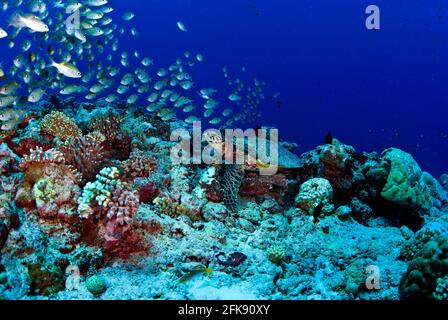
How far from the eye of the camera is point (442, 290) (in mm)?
4188

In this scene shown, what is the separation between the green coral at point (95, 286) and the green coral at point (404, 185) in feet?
21.3

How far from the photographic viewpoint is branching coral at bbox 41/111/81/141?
7262 mm

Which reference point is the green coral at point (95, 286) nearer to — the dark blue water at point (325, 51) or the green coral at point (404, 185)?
the green coral at point (404, 185)

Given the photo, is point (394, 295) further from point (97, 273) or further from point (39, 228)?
point (39, 228)

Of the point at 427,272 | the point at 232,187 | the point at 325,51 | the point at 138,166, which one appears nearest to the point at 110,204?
the point at 138,166

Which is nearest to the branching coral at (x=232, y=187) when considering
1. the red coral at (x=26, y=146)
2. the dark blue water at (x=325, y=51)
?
the red coral at (x=26, y=146)

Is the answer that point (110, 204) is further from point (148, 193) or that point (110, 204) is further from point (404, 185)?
point (404, 185)

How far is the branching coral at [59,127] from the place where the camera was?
23.8 ft

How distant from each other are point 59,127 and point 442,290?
24.6 feet

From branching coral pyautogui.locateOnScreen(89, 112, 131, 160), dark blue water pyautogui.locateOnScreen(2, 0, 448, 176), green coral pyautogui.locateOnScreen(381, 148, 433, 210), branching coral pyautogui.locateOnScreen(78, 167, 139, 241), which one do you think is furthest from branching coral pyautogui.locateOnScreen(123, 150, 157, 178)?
dark blue water pyautogui.locateOnScreen(2, 0, 448, 176)

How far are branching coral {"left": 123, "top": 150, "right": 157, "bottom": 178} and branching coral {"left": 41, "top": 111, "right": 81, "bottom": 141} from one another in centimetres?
154

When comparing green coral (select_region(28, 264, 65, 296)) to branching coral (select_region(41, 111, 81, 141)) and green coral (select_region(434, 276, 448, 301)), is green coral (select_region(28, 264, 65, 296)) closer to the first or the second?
branching coral (select_region(41, 111, 81, 141))

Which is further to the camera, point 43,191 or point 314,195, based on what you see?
point 314,195
